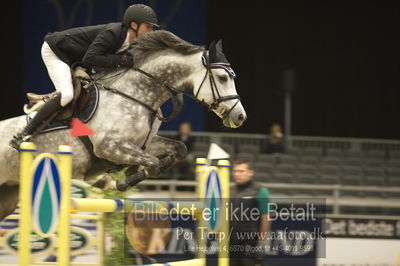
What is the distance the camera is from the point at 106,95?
370 centimetres

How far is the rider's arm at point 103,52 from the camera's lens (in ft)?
11.6

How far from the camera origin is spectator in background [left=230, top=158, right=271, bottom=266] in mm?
4406

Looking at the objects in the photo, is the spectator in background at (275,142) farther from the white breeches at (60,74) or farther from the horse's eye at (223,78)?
the white breeches at (60,74)

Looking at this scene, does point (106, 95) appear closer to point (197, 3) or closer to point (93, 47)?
point (93, 47)

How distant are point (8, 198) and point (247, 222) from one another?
5.55 ft

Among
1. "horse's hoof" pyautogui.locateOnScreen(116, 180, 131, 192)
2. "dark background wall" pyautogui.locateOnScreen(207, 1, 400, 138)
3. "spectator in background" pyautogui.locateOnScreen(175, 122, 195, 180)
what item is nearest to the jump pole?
"horse's hoof" pyautogui.locateOnScreen(116, 180, 131, 192)

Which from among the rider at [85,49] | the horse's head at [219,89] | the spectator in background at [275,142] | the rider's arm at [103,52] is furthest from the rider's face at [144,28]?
the spectator in background at [275,142]

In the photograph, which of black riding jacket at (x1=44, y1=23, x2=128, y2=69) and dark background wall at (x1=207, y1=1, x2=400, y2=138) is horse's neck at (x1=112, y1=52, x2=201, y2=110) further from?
dark background wall at (x1=207, y1=1, x2=400, y2=138)

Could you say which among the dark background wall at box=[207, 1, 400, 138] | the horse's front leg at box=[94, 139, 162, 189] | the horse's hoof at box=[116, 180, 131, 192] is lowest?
the horse's hoof at box=[116, 180, 131, 192]

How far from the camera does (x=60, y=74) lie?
3646mm

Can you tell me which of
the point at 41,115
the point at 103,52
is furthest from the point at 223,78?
the point at 41,115

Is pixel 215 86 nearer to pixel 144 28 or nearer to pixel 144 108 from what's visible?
pixel 144 108

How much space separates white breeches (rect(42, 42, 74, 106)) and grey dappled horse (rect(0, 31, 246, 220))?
0.19 m

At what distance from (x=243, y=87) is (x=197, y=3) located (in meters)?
2.07
